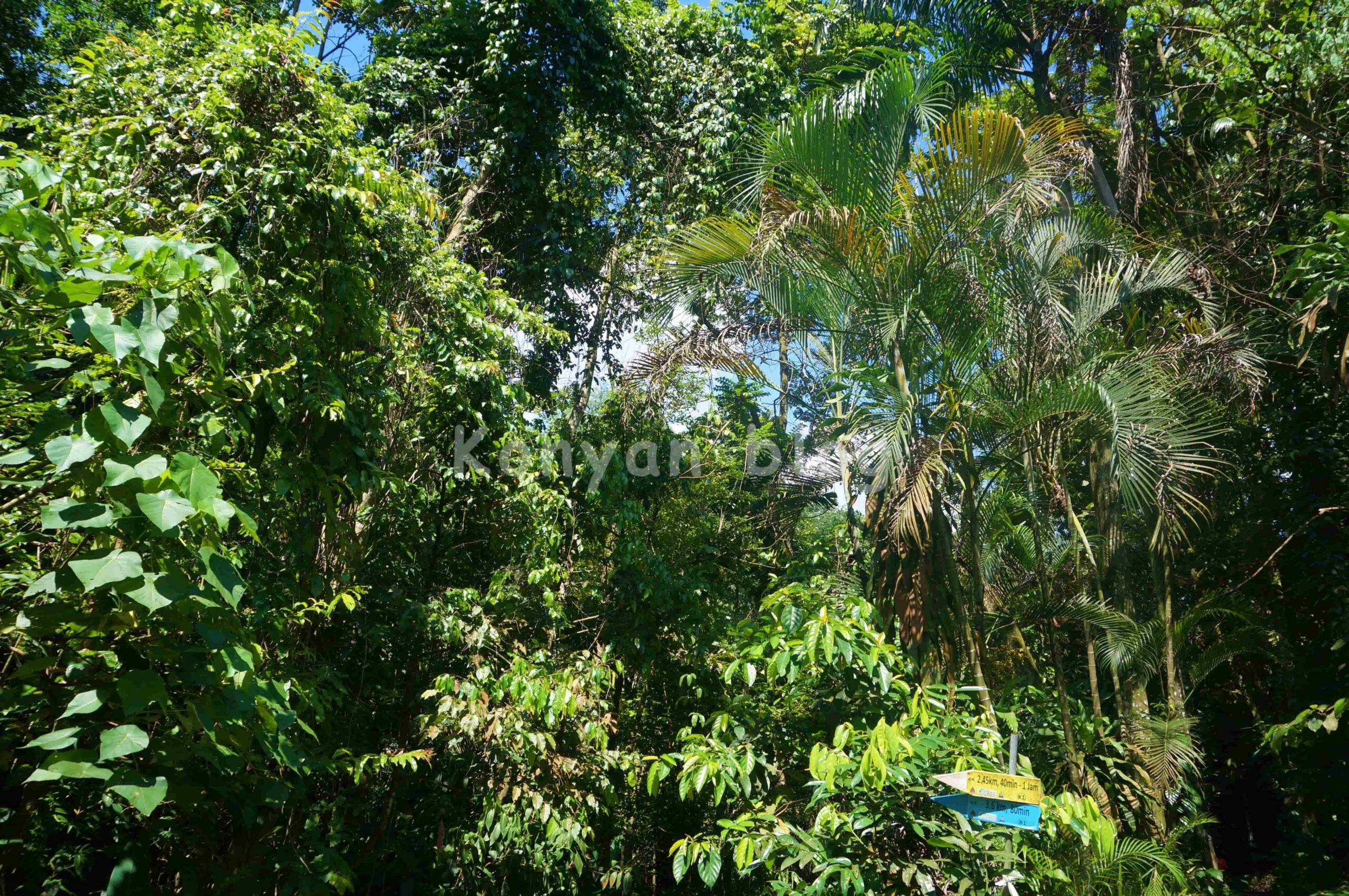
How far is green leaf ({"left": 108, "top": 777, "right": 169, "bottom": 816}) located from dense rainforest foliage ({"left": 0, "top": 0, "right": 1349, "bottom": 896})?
0.02 m

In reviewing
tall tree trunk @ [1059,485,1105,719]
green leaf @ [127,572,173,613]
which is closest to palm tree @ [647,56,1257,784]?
tall tree trunk @ [1059,485,1105,719]

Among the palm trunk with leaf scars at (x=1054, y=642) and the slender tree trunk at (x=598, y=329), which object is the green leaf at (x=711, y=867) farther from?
the slender tree trunk at (x=598, y=329)

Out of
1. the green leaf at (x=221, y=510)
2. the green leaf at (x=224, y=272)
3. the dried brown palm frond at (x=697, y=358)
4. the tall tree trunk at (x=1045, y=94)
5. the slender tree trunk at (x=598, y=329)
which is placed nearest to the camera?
the green leaf at (x=221, y=510)

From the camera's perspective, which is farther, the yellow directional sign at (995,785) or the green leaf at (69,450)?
the yellow directional sign at (995,785)

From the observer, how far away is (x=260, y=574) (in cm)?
369

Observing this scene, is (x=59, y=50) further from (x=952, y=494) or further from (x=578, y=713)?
(x=952, y=494)

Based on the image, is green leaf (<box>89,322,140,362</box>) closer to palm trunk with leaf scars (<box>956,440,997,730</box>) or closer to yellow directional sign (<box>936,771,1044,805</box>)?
yellow directional sign (<box>936,771,1044,805</box>)

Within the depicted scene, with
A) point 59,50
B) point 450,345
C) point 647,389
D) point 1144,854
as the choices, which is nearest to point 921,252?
point 647,389

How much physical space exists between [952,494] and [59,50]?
1046 centimetres

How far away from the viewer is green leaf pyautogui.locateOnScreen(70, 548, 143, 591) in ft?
5.13

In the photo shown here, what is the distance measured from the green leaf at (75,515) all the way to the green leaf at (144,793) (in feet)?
1.63

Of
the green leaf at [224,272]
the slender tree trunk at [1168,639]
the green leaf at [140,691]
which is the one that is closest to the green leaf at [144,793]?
the green leaf at [140,691]

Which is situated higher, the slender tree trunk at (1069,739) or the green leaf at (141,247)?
the green leaf at (141,247)

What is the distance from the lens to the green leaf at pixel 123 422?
1661 mm
